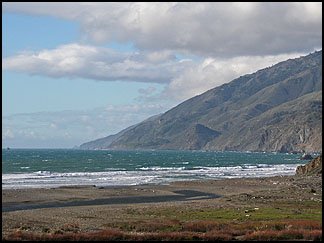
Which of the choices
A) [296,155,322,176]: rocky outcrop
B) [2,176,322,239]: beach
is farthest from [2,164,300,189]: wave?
[2,176,322,239]: beach

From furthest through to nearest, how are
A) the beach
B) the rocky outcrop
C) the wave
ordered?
the rocky outcrop < the wave < the beach

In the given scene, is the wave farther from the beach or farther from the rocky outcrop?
the beach

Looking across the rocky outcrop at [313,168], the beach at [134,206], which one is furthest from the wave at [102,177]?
the beach at [134,206]

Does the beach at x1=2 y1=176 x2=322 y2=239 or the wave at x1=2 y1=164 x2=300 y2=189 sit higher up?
the wave at x1=2 y1=164 x2=300 y2=189

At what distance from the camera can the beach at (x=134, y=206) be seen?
39.4 metres

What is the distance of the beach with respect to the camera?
1551 inches

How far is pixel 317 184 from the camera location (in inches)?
2936

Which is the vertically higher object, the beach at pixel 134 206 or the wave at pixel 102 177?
the wave at pixel 102 177

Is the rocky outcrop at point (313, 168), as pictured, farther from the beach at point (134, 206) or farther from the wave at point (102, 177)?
the beach at point (134, 206)

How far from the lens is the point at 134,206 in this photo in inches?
2135

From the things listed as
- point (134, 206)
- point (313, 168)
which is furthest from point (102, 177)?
point (134, 206)

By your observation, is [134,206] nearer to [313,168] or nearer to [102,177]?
[313,168]

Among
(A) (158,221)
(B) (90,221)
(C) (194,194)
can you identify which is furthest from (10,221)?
(C) (194,194)

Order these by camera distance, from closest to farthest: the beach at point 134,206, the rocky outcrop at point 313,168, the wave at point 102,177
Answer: the beach at point 134,206 → the wave at point 102,177 → the rocky outcrop at point 313,168
